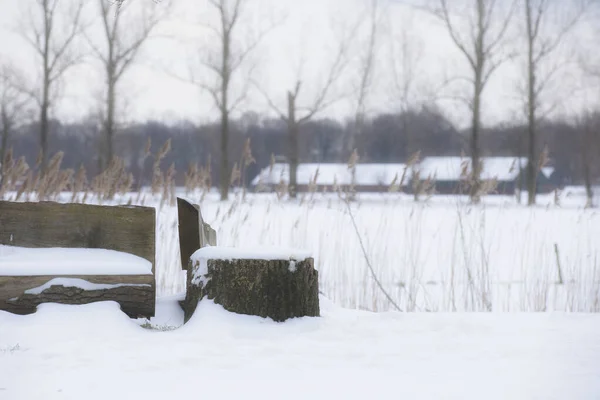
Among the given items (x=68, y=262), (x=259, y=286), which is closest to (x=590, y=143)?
(x=259, y=286)

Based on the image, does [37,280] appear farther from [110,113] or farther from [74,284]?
[110,113]

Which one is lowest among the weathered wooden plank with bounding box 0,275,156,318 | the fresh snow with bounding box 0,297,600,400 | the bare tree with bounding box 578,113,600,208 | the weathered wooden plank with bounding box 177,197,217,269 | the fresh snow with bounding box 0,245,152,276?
the fresh snow with bounding box 0,297,600,400

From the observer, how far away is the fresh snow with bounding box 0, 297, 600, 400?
171 centimetres

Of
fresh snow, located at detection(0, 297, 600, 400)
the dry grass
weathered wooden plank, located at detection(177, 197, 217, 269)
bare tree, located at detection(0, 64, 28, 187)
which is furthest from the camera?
bare tree, located at detection(0, 64, 28, 187)

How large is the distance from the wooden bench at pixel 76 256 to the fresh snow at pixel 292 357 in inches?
2.7

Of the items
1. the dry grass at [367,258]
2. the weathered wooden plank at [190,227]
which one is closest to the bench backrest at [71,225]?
the weathered wooden plank at [190,227]

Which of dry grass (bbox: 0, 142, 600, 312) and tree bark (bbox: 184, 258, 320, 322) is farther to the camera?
dry grass (bbox: 0, 142, 600, 312)

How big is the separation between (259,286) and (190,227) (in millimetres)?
637

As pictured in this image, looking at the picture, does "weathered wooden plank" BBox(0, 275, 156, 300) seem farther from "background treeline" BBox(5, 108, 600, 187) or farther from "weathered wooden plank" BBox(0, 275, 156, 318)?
"background treeline" BBox(5, 108, 600, 187)

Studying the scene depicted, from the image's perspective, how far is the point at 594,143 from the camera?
60.5 ft

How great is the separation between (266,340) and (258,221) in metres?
3.75

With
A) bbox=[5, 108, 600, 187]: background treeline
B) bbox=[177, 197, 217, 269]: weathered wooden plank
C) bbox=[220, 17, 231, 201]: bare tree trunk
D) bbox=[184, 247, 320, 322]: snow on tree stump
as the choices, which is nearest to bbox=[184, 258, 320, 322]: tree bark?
bbox=[184, 247, 320, 322]: snow on tree stump

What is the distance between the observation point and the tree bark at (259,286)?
2.40m

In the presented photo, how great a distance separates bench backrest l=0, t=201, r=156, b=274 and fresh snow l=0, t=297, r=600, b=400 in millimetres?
353
